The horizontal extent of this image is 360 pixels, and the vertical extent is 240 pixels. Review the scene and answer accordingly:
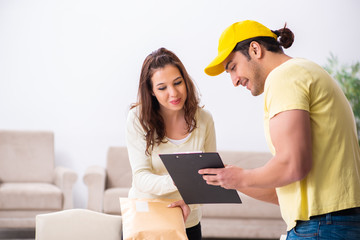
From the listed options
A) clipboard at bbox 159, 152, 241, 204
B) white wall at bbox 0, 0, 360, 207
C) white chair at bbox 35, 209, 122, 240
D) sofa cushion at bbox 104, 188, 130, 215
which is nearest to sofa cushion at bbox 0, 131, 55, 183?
white wall at bbox 0, 0, 360, 207

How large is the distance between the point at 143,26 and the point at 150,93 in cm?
342

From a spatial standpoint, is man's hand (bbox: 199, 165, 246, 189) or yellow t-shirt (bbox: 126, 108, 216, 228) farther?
yellow t-shirt (bbox: 126, 108, 216, 228)

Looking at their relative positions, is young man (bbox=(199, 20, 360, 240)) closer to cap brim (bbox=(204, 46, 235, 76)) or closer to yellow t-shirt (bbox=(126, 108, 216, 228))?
cap brim (bbox=(204, 46, 235, 76))

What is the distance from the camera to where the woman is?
1912 millimetres

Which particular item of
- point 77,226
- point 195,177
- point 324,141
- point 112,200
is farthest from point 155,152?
point 112,200

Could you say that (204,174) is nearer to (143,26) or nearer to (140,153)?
(140,153)

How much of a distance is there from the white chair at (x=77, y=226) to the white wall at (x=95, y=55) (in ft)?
10.2

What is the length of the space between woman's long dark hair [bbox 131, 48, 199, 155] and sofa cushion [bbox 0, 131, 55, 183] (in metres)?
3.13

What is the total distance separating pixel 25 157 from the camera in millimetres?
4887

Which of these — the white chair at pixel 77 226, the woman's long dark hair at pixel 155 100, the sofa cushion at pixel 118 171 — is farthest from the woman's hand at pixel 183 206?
the sofa cushion at pixel 118 171

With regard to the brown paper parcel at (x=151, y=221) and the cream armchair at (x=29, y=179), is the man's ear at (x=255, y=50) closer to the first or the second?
the brown paper parcel at (x=151, y=221)

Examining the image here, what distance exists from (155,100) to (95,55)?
11.2 ft

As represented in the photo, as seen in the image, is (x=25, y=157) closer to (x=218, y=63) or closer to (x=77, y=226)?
(x=77, y=226)

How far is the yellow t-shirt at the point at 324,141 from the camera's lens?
3.86 ft
